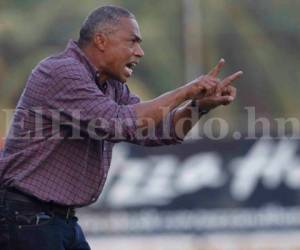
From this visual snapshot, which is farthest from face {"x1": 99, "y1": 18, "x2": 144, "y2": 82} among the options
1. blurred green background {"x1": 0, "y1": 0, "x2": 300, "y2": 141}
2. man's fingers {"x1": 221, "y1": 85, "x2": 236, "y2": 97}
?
blurred green background {"x1": 0, "y1": 0, "x2": 300, "y2": 141}

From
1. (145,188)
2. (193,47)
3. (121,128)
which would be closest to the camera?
(121,128)

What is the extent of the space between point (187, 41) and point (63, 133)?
22.3ft

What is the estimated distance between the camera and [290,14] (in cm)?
1327

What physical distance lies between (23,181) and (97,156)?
451mm

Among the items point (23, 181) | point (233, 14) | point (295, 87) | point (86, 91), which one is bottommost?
point (23, 181)

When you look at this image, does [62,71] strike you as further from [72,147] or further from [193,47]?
[193,47]

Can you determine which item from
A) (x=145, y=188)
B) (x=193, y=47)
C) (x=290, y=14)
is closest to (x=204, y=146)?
(x=145, y=188)

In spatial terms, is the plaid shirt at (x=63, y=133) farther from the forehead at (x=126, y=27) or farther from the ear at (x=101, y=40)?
the forehead at (x=126, y=27)

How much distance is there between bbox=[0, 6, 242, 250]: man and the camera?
6.09 meters

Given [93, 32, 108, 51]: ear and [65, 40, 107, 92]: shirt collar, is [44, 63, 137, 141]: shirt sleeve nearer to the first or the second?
[65, 40, 107, 92]: shirt collar

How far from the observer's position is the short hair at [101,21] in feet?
21.0

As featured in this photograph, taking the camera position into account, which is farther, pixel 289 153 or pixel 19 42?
pixel 19 42

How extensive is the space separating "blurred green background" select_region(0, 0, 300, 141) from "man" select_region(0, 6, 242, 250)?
654 centimetres

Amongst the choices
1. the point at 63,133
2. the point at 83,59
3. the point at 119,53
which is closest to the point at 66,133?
the point at 63,133
